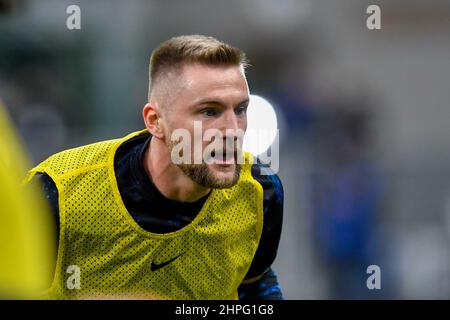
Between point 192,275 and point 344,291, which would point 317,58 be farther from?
point 192,275

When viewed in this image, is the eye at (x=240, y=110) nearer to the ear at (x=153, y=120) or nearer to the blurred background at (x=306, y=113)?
the ear at (x=153, y=120)

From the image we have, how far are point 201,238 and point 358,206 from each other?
135 inches

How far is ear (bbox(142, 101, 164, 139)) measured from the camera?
3.41 meters

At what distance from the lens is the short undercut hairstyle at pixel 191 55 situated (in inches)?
132

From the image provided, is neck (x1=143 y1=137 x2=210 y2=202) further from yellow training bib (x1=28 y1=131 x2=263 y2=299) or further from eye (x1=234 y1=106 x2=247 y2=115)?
eye (x1=234 y1=106 x2=247 y2=115)

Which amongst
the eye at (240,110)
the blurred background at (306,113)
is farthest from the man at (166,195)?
the blurred background at (306,113)

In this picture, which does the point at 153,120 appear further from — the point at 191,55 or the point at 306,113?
the point at 306,113

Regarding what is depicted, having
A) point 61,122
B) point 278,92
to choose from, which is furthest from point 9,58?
point 278,92

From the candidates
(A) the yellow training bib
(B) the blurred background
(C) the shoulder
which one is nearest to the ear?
(A) the yellow training bib

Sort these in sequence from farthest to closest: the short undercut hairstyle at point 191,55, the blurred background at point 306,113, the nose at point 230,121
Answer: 1. the blurred background at point 306,113
2. the short undercut hairstyle at point 191,55
3. the nose at point 230,121

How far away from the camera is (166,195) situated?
341 centimetres

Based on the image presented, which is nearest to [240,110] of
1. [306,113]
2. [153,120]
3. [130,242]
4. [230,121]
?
[230,121]

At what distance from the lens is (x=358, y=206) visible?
21.9 feet

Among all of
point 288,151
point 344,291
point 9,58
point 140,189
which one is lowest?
point 344,291
